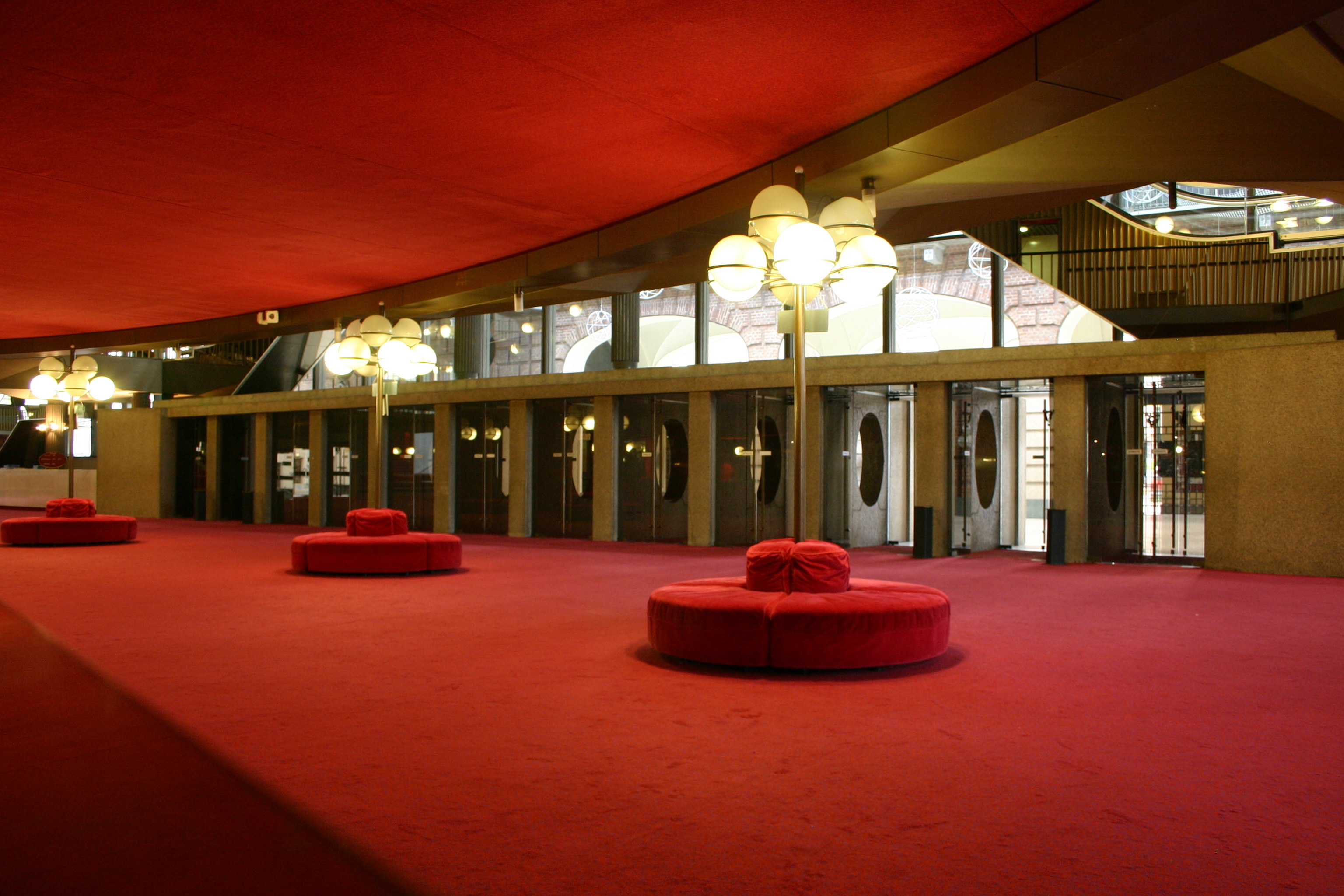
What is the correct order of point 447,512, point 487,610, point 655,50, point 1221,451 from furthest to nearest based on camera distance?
1. point 447,512
2. point 1221,451
3. point 487,610
4. point 655,50

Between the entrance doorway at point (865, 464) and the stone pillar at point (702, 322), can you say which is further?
the stone pillar at point (702, 322)

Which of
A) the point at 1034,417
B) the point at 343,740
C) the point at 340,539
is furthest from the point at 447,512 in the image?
the point at 343,740

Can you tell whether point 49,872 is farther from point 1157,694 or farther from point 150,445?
point 150,445

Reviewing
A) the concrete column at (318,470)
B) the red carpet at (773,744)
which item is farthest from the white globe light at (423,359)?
the concrete column at (318,470)

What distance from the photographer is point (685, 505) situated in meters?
19.4

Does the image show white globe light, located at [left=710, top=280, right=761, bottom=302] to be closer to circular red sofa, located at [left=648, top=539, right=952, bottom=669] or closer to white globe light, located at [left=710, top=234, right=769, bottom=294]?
white globe light, located at [left=710, top=234, right=769, bottom=294]

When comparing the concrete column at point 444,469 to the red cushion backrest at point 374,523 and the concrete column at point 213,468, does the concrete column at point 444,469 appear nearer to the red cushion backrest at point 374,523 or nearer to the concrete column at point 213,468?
the concrete column at point 213,468

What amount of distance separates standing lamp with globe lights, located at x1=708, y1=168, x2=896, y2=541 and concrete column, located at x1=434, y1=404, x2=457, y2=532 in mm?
15986

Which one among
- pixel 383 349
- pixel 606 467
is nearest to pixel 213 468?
pixel 606 467

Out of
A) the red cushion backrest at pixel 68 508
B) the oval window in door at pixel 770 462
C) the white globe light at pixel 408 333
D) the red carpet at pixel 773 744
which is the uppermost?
the white globe light at pixel 408 333

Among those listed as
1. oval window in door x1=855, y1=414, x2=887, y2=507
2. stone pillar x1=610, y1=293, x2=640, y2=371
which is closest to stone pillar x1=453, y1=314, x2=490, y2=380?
stone pillar x1=610, y1=293, x2=640, y2=371

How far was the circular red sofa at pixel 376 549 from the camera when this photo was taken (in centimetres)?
1253

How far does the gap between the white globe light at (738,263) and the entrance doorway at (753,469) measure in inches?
438

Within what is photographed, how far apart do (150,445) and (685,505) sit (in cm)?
1783
